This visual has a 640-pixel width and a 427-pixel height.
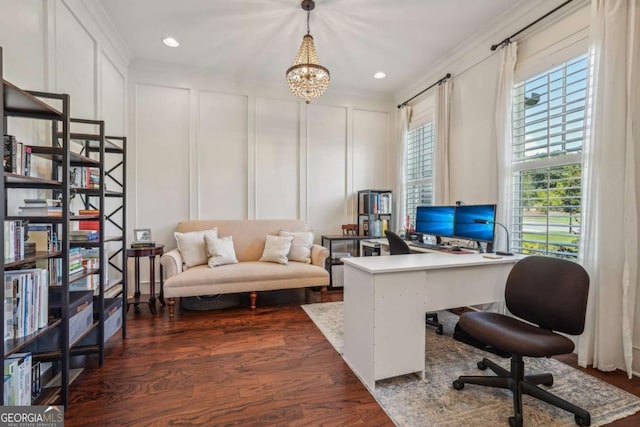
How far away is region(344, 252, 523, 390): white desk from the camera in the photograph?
1.80 meters

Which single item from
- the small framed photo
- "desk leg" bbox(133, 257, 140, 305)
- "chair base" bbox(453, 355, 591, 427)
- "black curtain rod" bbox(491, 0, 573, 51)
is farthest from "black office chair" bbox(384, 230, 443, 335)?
"desk leg" bbox(133, 257, 140, 305)

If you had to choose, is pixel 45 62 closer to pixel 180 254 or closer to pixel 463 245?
pixel 180 254

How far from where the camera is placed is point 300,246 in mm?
3766

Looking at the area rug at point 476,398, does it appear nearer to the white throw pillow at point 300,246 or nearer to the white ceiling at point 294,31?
the white throw pillow at point 300,246

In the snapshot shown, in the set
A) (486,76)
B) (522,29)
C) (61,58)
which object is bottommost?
(61,58)

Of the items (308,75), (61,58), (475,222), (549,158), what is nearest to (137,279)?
(61,58)

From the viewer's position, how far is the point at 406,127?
438 cm

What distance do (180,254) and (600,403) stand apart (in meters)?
3.72

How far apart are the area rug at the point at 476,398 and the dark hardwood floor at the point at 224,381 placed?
99 mm

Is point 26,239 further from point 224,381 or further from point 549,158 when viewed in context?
point 549,158

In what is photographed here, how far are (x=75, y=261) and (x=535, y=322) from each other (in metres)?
3.05

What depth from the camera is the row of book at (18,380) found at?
1.33 m

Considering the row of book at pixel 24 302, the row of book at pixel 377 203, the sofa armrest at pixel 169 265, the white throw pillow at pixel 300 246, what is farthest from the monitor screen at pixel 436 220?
the row of book at pixel 24 302

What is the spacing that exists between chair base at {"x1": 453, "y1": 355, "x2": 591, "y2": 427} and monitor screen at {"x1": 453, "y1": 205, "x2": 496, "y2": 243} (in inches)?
42.1
